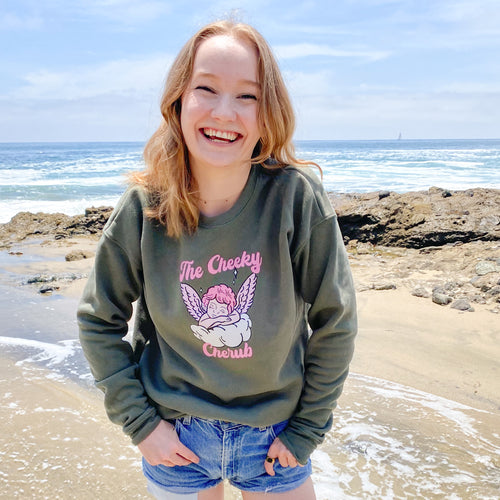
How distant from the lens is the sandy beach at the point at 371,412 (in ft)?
8.95

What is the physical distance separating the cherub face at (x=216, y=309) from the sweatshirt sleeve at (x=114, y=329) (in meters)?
0.26

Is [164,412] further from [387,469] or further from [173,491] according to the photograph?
[387,469]

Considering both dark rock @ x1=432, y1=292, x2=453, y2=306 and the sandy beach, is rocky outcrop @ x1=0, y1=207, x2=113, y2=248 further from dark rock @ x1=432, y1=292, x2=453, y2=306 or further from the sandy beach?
dark rock @ x1=432, y1=292, x2=453, y2=306

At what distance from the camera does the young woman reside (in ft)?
4.97

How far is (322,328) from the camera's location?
154cm

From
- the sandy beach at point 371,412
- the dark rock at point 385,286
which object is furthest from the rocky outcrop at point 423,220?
the dark rock at point 385,286

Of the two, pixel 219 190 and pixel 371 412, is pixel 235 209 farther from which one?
pixel 371 412

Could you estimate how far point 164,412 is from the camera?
1651mm

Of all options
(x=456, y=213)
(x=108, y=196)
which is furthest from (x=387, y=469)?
(x=108, y=196)

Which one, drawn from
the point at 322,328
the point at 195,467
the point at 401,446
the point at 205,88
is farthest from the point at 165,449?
the point at 401,446

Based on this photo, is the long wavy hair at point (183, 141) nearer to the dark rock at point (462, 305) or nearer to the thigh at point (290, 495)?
the thigh at point (290, 495)

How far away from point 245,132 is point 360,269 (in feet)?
19.3

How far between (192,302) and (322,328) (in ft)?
1.26

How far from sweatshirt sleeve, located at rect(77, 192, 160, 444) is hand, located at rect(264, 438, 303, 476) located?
0.35 meters
